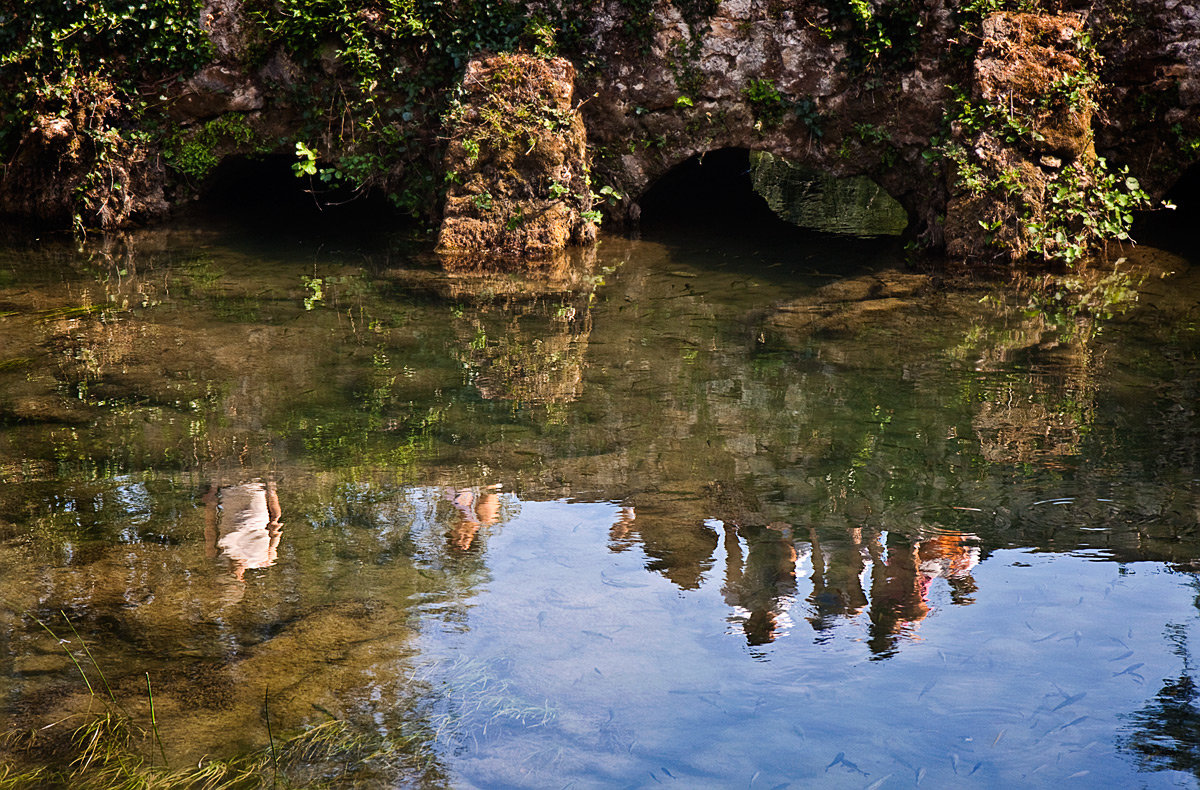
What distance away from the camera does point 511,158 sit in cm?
1127

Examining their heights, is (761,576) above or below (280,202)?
below

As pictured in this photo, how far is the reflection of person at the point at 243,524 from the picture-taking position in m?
4.54

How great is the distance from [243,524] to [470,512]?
1094mm

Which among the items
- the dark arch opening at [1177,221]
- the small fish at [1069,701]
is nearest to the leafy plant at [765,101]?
the dark arch opening at [1177,221]

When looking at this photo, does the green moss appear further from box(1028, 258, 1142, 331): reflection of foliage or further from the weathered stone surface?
box(1028, 258, 1142, 331): reflection of foliage

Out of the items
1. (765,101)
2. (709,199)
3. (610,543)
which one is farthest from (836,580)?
(709,199)

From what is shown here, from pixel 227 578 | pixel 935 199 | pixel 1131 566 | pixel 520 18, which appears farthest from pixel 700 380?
pixel 520 18

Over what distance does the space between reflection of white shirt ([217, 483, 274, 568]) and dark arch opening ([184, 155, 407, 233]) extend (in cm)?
793

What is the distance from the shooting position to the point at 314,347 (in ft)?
25.5

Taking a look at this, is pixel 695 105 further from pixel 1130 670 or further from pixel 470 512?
pixel 1130 670

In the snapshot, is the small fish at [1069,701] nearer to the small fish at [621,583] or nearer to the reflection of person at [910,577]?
the reflection of person at [910,577]

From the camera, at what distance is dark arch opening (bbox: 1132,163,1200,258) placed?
11.5 m

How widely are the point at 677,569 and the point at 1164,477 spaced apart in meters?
2.80

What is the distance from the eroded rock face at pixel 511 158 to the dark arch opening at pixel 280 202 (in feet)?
6.46
